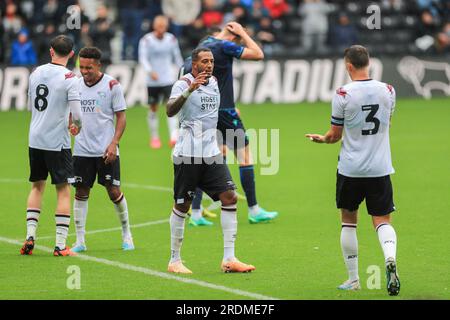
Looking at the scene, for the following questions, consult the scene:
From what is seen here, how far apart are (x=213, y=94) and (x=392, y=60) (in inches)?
787

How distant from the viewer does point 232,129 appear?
499 inches

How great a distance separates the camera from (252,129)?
74.5ft

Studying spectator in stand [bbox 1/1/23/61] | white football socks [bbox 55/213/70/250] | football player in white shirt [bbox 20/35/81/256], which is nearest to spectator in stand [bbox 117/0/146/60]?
spectator in stand [bbox 1/1/23/61]

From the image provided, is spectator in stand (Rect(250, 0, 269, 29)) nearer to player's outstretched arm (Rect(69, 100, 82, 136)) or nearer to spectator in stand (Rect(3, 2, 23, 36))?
spectator in stand (Rect(3, 2, 23, 36))

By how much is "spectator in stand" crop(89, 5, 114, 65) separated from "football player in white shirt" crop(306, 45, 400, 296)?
2031cm

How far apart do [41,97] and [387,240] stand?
163 inches

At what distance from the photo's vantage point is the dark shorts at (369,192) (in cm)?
889

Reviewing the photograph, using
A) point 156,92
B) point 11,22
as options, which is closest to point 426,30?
point 11,22

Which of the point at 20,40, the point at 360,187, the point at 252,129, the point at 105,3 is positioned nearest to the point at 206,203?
the point at 360,187

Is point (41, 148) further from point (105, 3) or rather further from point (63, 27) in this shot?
point (105, 3)

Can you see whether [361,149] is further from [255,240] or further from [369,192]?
[255,240]

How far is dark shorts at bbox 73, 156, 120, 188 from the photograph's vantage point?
36.3 feet

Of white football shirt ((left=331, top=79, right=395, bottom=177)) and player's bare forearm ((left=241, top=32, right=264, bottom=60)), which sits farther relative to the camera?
player's bare forearm ((left=241, top=32, right=264, bottom=60))
